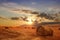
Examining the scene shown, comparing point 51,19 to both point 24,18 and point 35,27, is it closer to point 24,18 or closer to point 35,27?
point 35,27

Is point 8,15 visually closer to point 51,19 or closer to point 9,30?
point 9,30

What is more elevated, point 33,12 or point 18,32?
point 33,12

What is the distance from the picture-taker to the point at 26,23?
1.78 metres

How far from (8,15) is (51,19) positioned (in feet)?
1.86

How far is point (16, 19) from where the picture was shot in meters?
1.78

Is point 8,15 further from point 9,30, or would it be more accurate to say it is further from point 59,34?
point 59,34

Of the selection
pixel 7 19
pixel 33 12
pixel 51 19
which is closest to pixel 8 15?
pixel 7 19

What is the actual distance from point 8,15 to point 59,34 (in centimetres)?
71

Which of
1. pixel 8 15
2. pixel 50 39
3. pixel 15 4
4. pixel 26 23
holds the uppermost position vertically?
pixel 15 4

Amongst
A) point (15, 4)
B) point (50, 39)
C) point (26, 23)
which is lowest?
point (50, 39)

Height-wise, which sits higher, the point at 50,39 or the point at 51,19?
the point at 51,19

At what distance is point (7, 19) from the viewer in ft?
5.84

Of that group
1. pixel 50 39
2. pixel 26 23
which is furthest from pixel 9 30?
pixel 50 39

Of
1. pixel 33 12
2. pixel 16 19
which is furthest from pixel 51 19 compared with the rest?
pixel 16 19
